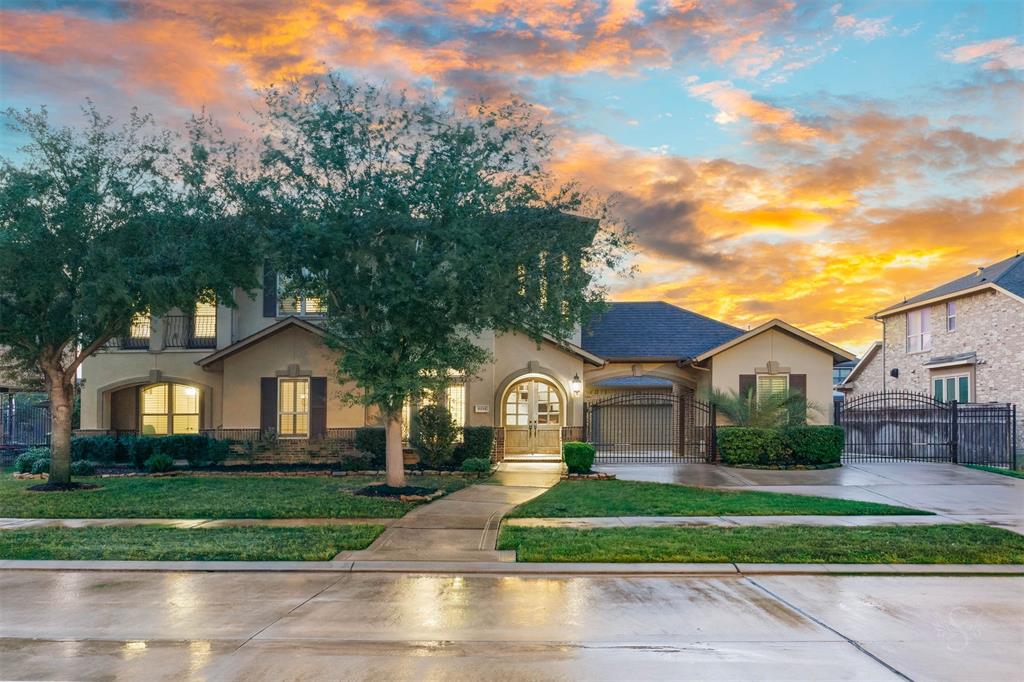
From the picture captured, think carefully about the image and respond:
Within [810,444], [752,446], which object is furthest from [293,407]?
[810,444]

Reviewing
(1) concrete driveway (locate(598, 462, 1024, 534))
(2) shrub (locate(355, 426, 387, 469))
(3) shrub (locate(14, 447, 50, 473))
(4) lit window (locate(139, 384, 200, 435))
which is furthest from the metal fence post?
(3) shrub (locate(14, 447, 50, 473))

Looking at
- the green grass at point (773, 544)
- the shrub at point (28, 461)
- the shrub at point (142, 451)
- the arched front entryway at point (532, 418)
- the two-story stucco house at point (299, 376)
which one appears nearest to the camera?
the green grass at point (773, 544)

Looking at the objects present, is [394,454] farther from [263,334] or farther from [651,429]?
[651,429]

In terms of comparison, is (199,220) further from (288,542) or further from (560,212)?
(288,542)

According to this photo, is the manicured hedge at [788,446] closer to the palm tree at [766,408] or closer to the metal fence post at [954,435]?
the palm tree at [766,408]

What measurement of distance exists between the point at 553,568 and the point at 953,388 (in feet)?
94.3

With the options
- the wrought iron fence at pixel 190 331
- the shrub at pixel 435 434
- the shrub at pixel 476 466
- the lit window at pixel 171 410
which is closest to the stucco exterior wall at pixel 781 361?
the shrub at pixel 476 466

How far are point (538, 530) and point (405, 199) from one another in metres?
7.05

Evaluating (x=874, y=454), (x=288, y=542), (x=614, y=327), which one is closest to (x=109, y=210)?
(x=288, y=542)

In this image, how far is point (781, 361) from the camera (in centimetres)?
2695

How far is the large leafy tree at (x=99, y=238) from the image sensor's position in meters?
17.1

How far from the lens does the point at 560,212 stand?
16.7m

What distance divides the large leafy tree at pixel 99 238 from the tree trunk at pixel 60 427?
28 millimetres

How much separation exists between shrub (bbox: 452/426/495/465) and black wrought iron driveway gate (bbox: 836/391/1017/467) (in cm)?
1153
